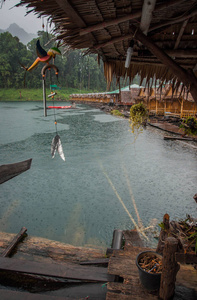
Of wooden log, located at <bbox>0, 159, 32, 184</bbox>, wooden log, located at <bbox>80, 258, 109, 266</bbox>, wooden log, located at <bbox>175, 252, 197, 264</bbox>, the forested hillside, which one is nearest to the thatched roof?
wooden log, located at <bbox>0, 159, 32, 184</bbox>

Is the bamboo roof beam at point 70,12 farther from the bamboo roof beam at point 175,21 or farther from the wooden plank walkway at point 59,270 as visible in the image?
the wooden plank walkway at point 59,270

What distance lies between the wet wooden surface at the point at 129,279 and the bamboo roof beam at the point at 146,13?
9.38ft

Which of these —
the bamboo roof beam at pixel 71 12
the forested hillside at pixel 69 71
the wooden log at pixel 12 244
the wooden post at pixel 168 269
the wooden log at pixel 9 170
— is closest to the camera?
the bamboo roof beam at pixel 71 12

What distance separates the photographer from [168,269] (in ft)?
6.04

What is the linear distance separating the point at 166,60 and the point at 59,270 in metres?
3.33

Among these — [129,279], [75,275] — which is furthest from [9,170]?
[129,279]

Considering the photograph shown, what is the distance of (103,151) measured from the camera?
36.6ft

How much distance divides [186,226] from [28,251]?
9.39ft

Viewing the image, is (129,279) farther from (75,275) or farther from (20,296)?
(20,296)

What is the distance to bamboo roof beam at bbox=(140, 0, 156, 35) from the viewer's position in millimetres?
1723

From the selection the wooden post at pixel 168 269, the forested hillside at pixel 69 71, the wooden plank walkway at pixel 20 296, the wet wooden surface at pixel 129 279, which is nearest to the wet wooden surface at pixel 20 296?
the wooden plank walkway at pixel 20 296

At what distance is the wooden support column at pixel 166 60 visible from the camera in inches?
93.2

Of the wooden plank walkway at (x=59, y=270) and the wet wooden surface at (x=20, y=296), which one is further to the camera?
the wooden plank walkway at (x=59, y=270)

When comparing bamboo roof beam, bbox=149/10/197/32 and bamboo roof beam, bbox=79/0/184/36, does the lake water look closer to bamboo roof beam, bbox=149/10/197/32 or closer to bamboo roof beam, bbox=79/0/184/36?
bamboo roof beam, bbox=149/10/197/32
